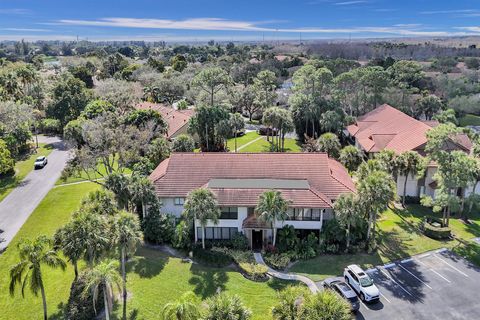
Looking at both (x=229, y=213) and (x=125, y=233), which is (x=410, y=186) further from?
(x=125, y=233)

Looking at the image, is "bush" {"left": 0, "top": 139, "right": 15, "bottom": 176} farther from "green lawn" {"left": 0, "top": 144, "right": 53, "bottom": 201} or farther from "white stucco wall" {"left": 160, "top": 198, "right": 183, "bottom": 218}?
"white stucco wall" {"left": 160, "top": 198, "right": 183, "bottom": 218}

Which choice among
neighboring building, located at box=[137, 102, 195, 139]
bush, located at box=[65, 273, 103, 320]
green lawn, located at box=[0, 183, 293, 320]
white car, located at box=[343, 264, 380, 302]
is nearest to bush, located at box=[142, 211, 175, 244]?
green lawn, located at box=[0, 183, 293, 320]

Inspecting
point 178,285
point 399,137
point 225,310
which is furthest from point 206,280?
point 399,137

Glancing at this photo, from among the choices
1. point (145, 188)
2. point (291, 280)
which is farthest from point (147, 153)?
point (291, 280)

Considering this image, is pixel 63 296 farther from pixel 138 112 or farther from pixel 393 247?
pixel 138 112

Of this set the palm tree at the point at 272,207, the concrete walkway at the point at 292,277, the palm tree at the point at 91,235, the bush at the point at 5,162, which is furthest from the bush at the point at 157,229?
the bush at the point at 5,162

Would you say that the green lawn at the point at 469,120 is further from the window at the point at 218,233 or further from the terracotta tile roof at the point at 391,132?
the window at the point at 218,233
